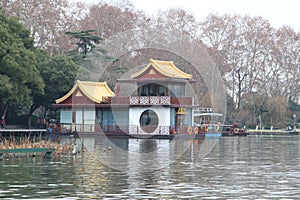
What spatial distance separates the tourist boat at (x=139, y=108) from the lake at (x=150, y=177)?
2033 centimetres

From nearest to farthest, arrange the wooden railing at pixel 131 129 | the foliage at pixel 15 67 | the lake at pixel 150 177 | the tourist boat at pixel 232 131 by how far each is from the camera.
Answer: the lake at pixel 150 177
the foliage at pixel 15 67
the wooden railing at pixel 131 129
the tourist boat at pixel 232 131

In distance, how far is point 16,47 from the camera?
48.5 meters

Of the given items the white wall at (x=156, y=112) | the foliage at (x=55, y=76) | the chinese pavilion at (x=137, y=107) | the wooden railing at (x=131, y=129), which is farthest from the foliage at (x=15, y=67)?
the white wall at (x=156, y=112)

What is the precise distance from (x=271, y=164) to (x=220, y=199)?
10811 mm

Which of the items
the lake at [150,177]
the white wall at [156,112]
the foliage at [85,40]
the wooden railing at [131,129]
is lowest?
the lake at [150,177]

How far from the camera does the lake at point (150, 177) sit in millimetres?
18953

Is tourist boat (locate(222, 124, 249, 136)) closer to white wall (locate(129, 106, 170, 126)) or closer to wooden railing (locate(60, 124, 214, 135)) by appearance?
wooden railing (locate(60, 124, 214, 135))

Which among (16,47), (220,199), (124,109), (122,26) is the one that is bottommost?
(220,199)

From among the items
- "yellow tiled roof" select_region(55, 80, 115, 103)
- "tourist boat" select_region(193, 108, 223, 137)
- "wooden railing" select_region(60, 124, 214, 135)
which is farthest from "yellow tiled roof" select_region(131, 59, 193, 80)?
"tourist boat" select_region(193, 108, 223, 137)

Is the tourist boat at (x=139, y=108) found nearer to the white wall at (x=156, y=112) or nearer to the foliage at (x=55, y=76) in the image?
the white wall at (x=156, y=112)

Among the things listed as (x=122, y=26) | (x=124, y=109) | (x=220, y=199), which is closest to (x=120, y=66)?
(x=122, y=26)

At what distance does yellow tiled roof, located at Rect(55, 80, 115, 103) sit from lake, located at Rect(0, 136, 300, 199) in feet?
73.0

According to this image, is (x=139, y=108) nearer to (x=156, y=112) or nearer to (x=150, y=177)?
(x=156, y=112)

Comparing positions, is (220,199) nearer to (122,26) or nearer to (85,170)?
(85,170)
